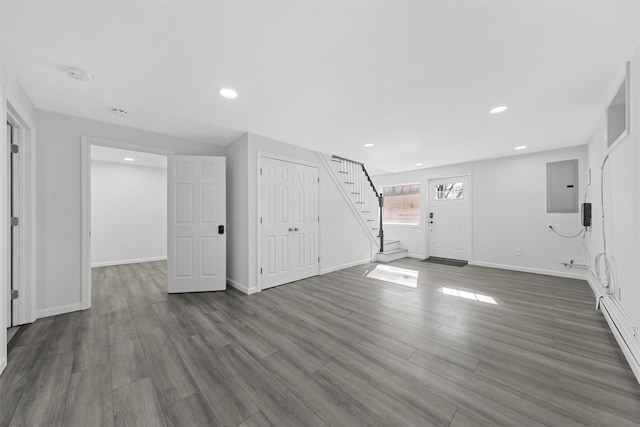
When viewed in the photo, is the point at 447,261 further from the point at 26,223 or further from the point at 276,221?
the point at 26,223

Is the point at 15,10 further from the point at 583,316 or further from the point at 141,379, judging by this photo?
the point at 583,316

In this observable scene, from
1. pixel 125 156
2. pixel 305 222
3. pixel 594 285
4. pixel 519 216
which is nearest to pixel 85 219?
pixel 125 156

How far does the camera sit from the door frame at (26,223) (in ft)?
8.13

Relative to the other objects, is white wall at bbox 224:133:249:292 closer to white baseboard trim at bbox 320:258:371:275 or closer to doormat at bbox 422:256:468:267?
white baseboard trim at bbox 320:258:371:275

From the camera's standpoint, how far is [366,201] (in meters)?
6.11

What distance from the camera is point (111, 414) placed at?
1378 mm

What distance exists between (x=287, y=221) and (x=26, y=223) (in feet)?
9.74

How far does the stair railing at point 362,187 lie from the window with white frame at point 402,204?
85 centimetres

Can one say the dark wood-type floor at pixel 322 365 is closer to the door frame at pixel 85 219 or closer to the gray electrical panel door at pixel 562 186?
the door frame at pixel 85 219

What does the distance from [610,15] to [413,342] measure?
2606mm

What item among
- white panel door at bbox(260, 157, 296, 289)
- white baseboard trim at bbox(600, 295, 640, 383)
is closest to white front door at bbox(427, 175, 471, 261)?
white baseboard trim at bbox(600, 295, 640, 383)

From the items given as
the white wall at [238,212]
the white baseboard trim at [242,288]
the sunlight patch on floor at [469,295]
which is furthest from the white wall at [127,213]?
the sunlight patch on floor at [469,295]

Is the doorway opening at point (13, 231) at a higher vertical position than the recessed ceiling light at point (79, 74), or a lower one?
lower

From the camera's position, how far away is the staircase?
17.2 ft
